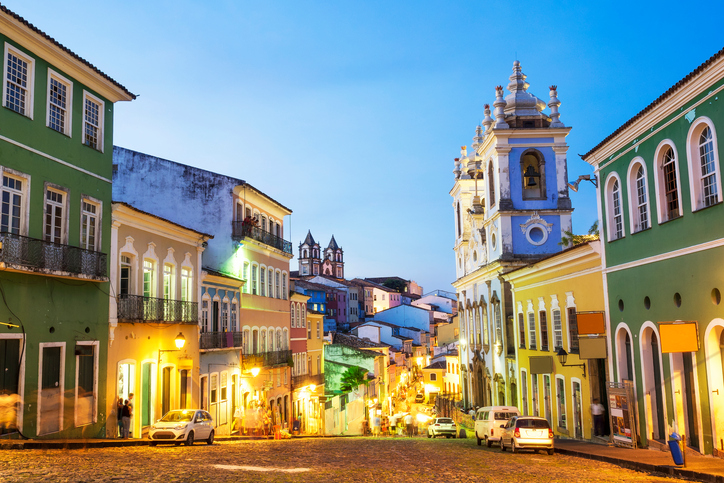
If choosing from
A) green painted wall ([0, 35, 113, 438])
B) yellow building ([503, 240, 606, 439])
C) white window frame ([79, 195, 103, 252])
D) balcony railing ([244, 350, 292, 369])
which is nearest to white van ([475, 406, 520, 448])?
yellow building ([503, 240, 606, 439])

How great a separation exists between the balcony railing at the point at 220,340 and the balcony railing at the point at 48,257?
919 cm

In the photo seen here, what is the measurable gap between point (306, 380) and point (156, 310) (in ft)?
72.6

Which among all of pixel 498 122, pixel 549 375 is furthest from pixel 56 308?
pixel 498 122

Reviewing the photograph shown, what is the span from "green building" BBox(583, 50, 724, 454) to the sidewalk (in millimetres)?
577

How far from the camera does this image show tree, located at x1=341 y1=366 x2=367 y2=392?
2295 inches

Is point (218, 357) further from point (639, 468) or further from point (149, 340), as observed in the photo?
point (639, 468)

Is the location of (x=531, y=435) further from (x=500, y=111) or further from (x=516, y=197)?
(x=500, y=111)

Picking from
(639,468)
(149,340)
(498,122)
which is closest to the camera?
(639,468)

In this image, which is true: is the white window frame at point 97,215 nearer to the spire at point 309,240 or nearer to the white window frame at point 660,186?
the white window frame at point 660,186

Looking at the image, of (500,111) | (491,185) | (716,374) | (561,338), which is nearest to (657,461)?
(716,374)

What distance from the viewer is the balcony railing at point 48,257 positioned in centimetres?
1672

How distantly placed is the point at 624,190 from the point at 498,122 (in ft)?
76.2

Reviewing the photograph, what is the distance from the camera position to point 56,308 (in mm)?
19047

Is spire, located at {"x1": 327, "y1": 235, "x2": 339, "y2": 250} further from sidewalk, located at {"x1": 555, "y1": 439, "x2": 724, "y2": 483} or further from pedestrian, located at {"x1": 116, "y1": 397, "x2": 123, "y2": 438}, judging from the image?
sidewalk, located at {"x1": 555, "y1": 439, "x2": 724, "y2": 483}
